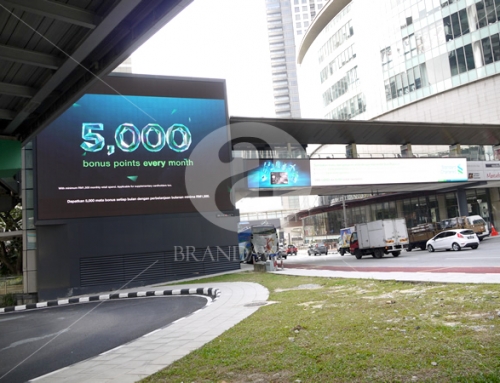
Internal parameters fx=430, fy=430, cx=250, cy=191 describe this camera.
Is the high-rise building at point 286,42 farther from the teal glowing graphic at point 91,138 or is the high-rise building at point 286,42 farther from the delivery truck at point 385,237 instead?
the teal glowing graphic at point 91,138

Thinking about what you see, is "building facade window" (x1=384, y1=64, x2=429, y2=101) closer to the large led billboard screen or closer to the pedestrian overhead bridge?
the pedestrian overhead bridge

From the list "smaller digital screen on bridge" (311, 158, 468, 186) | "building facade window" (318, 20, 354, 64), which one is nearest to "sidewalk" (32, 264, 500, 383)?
"smaller digital screen on bridge" (311, 158, 468, 186)

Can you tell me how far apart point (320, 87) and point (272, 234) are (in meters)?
53.8

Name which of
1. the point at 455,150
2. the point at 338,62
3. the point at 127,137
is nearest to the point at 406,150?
the point at 455,150

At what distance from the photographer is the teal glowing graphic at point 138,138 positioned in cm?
2669

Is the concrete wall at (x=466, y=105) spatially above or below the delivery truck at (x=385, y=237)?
above

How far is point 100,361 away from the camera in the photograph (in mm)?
7559

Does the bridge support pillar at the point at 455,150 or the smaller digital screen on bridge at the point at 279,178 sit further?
the bridge support pillar at the point at 455,150

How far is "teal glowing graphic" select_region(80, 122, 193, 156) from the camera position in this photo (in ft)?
87.6

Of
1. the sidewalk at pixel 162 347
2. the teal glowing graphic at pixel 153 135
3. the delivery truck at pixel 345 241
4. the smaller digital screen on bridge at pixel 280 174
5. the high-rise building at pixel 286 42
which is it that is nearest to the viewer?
the sidewalk at pixel 162 347

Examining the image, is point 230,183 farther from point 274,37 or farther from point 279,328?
point 274,37

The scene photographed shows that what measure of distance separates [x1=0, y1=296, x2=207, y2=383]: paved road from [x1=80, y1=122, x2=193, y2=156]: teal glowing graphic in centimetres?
1257

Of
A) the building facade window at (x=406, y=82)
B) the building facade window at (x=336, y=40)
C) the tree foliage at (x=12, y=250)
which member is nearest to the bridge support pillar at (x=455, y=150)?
the building facade window at (x=406, y=82)

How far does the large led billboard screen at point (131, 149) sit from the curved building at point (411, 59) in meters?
38.0
